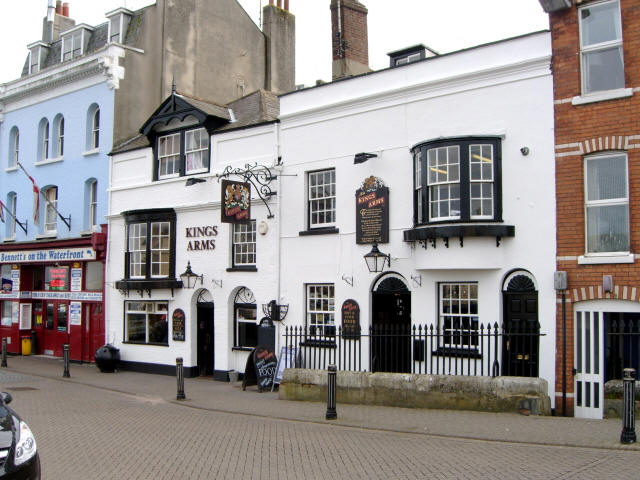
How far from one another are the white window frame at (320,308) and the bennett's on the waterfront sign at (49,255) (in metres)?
9.66

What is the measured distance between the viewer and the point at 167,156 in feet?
72.0

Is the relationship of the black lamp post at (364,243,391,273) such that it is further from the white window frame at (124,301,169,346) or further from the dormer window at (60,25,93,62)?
the dormer window at (60,25,93,62)

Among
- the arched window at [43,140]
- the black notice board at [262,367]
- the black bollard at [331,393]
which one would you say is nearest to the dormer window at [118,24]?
the arched window at [43,140]

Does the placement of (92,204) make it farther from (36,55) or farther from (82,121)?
(36,55)

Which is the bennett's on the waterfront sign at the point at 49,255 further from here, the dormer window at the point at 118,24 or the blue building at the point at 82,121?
the dormer window at the point at 118,24

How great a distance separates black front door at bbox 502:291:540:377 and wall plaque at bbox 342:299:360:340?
3780mm

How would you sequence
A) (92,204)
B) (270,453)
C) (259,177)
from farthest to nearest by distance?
1. (92,204)
2. (259,177)
3. (270,453)

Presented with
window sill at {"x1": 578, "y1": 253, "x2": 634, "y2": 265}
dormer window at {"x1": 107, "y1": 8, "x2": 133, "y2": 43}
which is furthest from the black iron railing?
dormer window at {"x1": 107, "y1": 8, "x2": 133, "y2": 43}

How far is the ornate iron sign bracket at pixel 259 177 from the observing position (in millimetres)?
18766

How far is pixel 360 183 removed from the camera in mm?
17094

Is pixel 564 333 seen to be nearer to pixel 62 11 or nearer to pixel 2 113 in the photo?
pixel 2 113

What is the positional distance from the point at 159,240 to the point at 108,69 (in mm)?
6946

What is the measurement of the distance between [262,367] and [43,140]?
51.7 feet

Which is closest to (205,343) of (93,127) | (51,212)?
(93,127)
